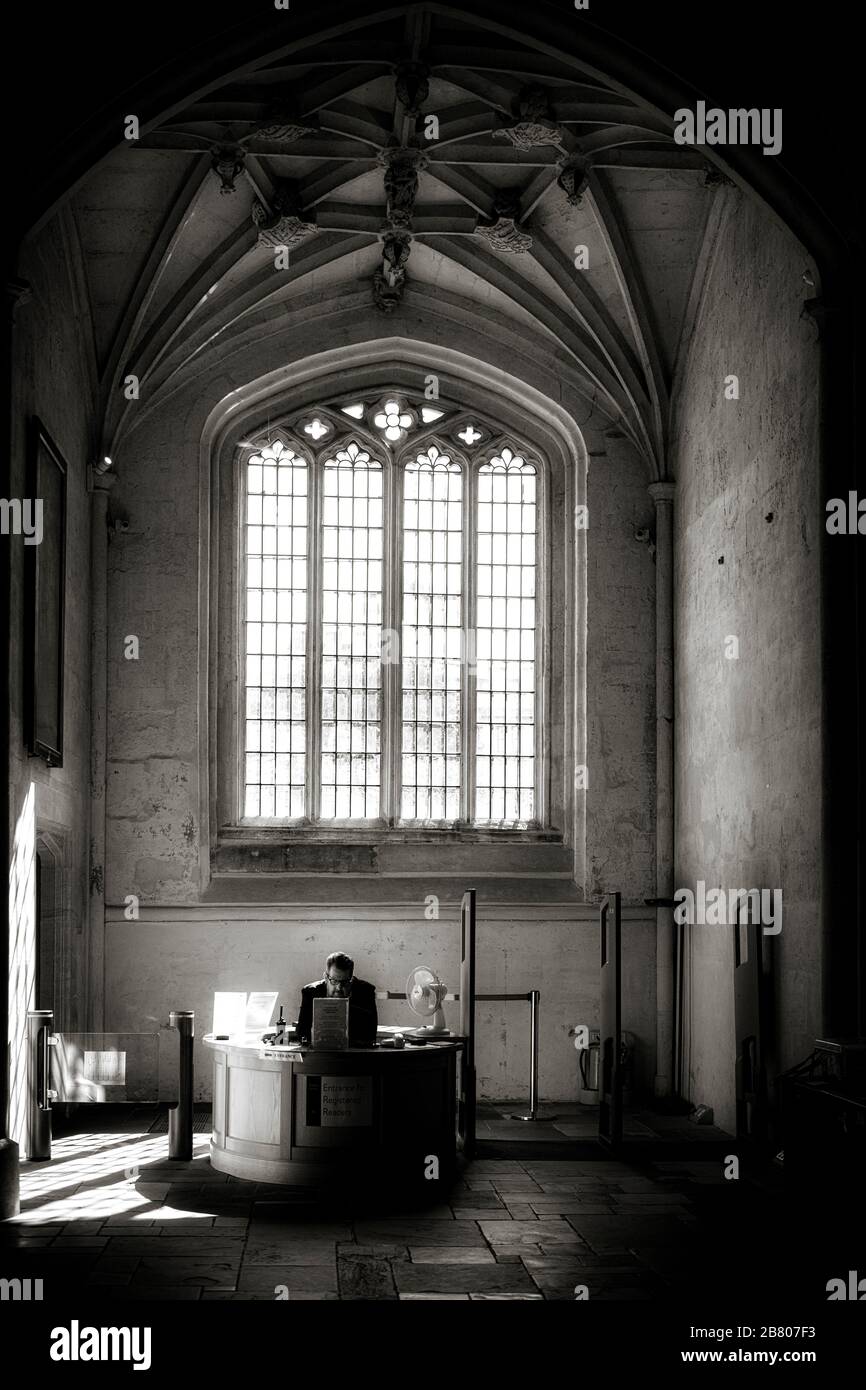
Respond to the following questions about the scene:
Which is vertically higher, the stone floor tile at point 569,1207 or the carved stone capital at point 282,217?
the carved stone capital at point 282,217

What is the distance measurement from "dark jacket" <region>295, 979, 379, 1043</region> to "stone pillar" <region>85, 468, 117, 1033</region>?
3.98 metres

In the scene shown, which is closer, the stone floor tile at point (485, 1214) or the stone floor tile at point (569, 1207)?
the stone floor tile at point (485, 1214)

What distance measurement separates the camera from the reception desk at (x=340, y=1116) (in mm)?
9867

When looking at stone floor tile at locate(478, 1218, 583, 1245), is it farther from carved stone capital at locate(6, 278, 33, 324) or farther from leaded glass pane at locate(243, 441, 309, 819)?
leaded glass pane at locate(243, 441, 309, 819)

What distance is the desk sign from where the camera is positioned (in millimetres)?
9891

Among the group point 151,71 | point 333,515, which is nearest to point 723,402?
point 333,515

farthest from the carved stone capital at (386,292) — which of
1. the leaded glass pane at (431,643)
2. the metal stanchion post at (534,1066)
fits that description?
the metal stanchion post at (534,1066)

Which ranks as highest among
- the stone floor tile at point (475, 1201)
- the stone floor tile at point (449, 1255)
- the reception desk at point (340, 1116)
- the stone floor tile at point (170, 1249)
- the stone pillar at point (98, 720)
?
the stone pillar at point (98, 720)

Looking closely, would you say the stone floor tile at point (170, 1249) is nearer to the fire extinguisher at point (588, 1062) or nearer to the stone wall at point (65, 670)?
the stone wall at point (65, 670)

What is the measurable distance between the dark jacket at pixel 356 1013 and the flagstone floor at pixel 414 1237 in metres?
1.07

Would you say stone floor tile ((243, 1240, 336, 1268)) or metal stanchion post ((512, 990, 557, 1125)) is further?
metal stanchion post ((512, 990, 557, 1125))

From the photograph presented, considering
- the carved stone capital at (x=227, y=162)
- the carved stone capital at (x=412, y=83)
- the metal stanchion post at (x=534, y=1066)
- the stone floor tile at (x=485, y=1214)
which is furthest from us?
the metal stanchion post at (x=534, y=1066)

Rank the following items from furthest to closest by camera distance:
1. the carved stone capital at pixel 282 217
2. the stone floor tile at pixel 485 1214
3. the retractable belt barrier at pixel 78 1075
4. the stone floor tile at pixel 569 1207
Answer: the carved stone capital at pixel 282 217
the retractable belt barrier at pixel 78 1075
the stone floor tile at pixel 569 1207
the stone floor tile at pixel 485 1214

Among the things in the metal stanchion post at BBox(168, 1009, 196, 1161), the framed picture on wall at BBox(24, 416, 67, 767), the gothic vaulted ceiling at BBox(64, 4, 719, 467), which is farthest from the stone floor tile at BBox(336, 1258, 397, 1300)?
the gothic vaulted ceiling at BBox(64, 4, 719, 467)
